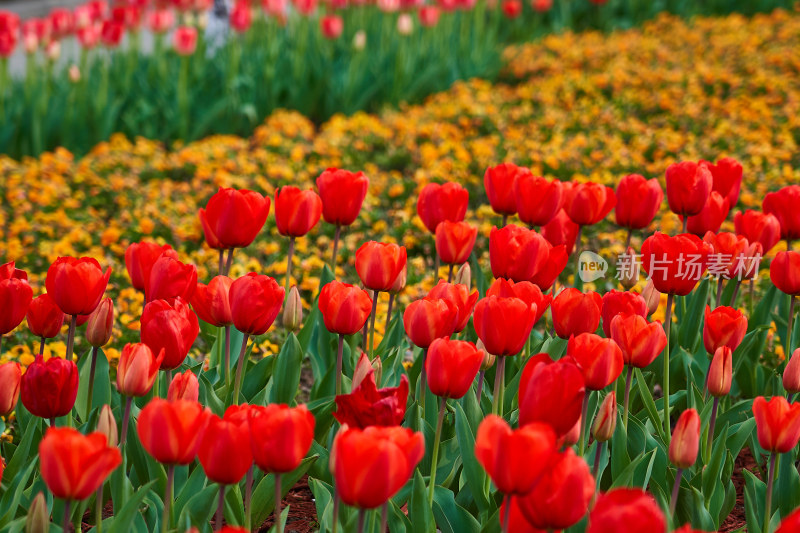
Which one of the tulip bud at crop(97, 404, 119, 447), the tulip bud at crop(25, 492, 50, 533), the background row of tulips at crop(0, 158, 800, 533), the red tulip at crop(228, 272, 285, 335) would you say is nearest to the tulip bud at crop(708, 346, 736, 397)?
the background row of tulips at crop(0, 158, 800, 533)

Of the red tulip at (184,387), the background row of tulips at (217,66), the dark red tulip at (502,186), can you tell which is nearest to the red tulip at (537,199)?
the dark red tulip at (502,186)

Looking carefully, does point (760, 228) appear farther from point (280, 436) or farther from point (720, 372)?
point (280, 436)

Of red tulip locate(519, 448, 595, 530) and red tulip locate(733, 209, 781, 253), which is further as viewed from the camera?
red tulip locate(733, 209, 781, 253)

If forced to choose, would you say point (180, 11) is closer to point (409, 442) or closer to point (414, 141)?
point (414, 141)

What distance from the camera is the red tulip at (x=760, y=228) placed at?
238cm

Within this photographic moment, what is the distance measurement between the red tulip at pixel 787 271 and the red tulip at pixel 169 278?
1.38m

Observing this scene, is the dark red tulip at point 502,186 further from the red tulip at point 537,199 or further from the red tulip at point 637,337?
the red tulip at point 637,337

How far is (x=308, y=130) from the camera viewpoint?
662 centimetres

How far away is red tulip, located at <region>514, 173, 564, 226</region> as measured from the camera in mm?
2316

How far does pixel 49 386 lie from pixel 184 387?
0.79 feet

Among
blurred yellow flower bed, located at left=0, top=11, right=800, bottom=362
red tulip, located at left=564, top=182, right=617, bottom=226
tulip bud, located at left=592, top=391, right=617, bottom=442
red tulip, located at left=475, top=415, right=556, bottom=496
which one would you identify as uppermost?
red tulip, located at left=475, top=415, right=556, bottom=496

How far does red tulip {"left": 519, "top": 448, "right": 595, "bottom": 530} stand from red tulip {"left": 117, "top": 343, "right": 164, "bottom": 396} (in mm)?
772

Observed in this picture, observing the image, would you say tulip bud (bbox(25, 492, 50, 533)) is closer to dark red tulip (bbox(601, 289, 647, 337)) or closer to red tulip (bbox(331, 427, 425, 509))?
red tulip (bbox(331, 427, 425, 509))

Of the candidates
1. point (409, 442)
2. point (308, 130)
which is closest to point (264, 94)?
point (308, 130)
